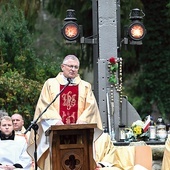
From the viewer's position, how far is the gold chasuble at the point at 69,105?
1077cm

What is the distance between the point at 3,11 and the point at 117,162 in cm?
795

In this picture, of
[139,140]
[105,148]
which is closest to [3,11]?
[139,140]

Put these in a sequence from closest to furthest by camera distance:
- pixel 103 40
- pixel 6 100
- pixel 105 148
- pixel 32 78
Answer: pixel 105 148 < pixel 103 40 < pixel 6 100 < pixel 32 78

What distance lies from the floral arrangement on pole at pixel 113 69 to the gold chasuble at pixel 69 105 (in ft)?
10.2

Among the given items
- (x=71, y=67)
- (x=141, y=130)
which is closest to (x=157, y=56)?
(x=141, y=130)

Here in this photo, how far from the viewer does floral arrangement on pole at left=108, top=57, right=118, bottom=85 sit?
547 inches

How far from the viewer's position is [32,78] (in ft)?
59.8

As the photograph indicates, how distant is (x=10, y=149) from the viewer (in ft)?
36.5

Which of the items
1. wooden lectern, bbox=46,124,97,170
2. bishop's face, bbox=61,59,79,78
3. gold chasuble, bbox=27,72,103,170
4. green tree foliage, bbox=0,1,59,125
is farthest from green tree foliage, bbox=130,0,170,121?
wooden lectern, bbox=46,124,97,170

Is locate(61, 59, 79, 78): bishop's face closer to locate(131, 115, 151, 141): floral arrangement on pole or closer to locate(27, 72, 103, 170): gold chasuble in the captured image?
locate(27, 72, 103, 170): gold chasuble

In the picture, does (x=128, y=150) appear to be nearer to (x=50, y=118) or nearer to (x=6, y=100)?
(x=50, y=118)

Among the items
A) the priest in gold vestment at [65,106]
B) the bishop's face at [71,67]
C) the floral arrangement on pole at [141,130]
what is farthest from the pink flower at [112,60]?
the bishop's face at [71,67]

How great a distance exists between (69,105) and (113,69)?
325cm

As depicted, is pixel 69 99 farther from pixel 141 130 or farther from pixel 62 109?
pixel 141 130
